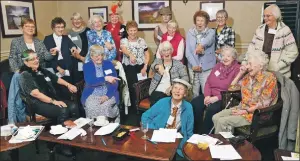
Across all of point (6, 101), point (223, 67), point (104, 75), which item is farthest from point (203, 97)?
point (6, 101)

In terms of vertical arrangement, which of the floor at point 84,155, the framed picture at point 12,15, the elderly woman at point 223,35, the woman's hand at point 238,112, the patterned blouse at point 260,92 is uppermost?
the framed picture at point 12,15

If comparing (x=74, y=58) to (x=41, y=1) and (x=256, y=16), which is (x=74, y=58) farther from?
(x=256, y=16)

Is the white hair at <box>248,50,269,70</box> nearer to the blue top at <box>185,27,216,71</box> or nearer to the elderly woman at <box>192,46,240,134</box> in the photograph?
the elderly woman at <box>192,46,240,134</box>

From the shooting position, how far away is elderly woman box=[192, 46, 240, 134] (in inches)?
114

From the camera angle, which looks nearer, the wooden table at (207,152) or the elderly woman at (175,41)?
the wooden table at (207,152)

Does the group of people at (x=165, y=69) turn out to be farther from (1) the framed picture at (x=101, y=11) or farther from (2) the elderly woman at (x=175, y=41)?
(1) the framed picture at (x=101, y=11)

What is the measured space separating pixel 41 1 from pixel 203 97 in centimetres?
367

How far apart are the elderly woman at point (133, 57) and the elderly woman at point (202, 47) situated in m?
0.66

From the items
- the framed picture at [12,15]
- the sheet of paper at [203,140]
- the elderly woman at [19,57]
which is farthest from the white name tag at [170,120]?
the framed picture at [12,15]

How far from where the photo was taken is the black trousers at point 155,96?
311 cm

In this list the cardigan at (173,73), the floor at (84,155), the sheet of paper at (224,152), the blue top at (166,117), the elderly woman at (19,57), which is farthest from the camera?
the cardigan at (173,73)

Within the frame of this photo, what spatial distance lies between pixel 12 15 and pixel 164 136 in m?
3.52

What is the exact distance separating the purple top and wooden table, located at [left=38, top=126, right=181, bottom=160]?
121 centimetres

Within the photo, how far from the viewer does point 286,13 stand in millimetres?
3262
